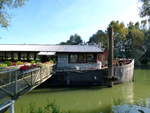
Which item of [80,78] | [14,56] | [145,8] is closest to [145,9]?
Result: [145,8]

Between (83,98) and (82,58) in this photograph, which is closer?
(83,98)

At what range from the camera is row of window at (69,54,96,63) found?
1158 inches

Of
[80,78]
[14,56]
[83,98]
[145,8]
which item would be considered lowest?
[83,98]

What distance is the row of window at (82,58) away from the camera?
1158 inches

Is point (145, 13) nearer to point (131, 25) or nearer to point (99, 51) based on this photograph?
point (99, 51)

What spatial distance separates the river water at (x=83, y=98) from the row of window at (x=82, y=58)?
202 inches

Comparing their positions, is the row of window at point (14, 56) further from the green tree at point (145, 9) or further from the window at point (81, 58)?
the green tree at point (145, 9)

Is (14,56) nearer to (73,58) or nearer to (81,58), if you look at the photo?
(73,58)

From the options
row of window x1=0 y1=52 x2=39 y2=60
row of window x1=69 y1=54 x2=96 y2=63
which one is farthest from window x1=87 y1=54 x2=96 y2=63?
row of window x1=0 y1=52 x2=39 y2=60

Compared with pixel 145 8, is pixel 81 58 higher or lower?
lower

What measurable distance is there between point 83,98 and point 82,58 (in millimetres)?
10455

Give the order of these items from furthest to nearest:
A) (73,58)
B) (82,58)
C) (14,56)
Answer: (14,56) < (82,58) < (73,58)

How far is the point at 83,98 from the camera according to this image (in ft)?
64.4

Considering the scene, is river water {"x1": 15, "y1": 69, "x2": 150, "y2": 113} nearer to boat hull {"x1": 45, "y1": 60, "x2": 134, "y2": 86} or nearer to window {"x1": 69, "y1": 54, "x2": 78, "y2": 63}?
boat hull {"x1": 45, "y1": 60, "x2": 134, "y2": 86}
